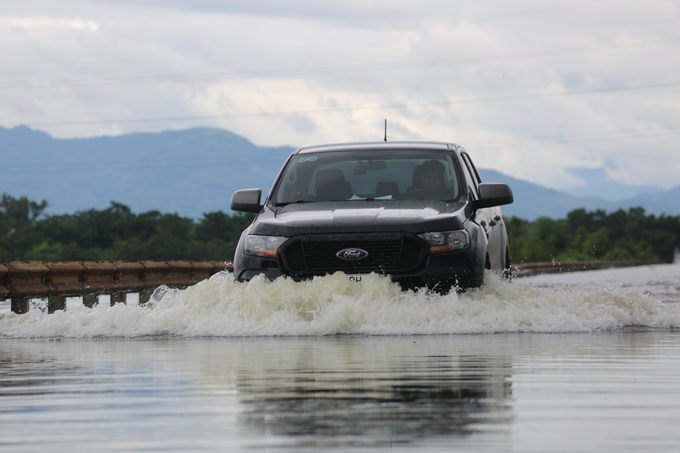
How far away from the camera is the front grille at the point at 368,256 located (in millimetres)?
9328

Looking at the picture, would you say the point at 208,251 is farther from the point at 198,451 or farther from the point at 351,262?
the point at 198,451

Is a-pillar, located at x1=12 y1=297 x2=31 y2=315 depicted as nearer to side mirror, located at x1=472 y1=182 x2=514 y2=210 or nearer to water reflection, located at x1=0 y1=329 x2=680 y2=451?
water reflection, located at x1=0 y1=329 x2=680 y2=451

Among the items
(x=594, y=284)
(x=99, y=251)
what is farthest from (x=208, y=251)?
(x=594, y=284)

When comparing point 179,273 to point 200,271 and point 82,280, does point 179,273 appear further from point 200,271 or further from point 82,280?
point 82,280

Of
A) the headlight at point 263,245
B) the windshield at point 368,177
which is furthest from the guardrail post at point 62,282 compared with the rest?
the headlight at point 263,245

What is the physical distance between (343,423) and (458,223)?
532cm

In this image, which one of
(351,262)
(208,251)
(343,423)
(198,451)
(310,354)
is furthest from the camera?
(208,251)

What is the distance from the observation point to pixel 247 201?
1033 centimetres

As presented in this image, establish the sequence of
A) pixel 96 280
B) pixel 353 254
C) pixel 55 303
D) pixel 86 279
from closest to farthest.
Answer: pixel 353 254 < pixel 55 303 < pixel 86 279 < pixel 96 280

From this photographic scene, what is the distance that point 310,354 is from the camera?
723 cm

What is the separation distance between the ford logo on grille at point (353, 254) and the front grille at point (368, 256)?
3 centimetres

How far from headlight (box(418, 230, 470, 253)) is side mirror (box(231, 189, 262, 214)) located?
176 centimetres

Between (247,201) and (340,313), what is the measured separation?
174 centimetres

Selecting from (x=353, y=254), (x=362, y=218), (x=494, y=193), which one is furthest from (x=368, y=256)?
(x=494, y=193)
